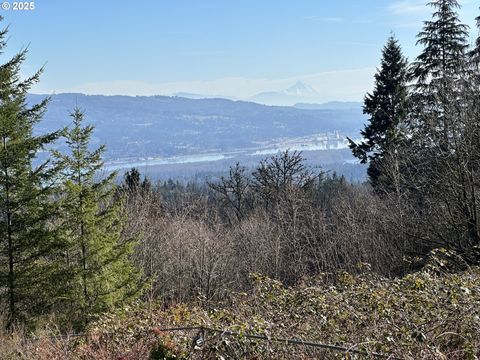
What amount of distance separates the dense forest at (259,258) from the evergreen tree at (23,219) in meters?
0.03

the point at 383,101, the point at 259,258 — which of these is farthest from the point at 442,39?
the point at 259,258

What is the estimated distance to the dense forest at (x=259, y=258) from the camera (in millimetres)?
4973

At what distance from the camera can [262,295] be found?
636 cm

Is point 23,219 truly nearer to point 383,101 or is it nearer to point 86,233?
point 86,233

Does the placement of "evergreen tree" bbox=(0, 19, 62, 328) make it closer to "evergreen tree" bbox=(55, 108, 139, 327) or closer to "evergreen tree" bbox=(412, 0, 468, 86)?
"evergreen tree" bbox=(55, 108, 139, 327)

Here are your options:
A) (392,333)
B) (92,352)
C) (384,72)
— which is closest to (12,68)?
(92,352)

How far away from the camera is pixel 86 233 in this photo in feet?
42.6

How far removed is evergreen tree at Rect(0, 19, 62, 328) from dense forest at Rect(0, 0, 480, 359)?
0.03m

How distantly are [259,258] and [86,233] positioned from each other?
10.7 meters

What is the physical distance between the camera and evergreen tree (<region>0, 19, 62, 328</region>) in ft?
40.1

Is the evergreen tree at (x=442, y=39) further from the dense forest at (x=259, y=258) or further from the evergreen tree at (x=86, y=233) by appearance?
the evergreen tree at (x=86, y=233)

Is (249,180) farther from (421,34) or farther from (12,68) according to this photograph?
(12,68)

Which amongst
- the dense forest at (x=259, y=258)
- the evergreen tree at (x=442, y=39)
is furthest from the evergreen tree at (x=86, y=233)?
the evergreen tree at (x=442, y=39)

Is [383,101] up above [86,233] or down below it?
above
